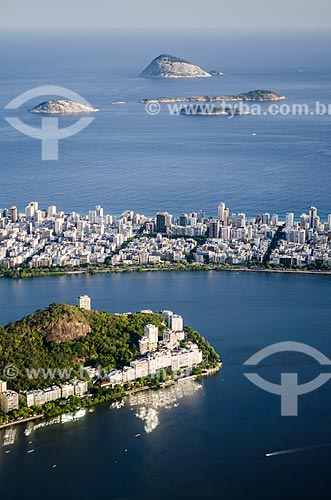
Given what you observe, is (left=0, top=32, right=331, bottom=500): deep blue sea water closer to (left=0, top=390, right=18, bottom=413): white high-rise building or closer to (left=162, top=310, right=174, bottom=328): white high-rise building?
(left=162, top=310, right=174, bottom=328): white high-rise building

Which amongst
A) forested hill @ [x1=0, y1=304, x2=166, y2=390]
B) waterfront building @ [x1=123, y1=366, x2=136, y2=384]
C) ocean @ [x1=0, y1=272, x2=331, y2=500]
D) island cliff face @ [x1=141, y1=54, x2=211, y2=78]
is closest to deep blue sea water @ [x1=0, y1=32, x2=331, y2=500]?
ocean @ [x1=0, y1=272, x2=331, y2=500]

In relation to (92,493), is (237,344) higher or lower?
higher

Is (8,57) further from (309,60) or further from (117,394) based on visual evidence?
(117,394)

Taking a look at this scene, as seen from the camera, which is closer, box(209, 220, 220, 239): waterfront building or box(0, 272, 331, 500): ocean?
box(0, 272, 331, 500): ocean

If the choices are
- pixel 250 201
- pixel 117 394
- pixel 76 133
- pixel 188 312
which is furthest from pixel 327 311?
pixel 76 133

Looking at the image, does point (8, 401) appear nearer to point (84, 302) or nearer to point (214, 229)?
point (84, 302)

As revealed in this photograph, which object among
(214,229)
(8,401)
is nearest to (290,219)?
(214,229)

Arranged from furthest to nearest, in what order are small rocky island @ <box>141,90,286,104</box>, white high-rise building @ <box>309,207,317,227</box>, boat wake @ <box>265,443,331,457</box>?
small rocky island @ <box>141,90,286,104</box> < white high-rise building @ <box>309,207,317,227</box> < boat wake @ <box>265,443,331,457</box>
